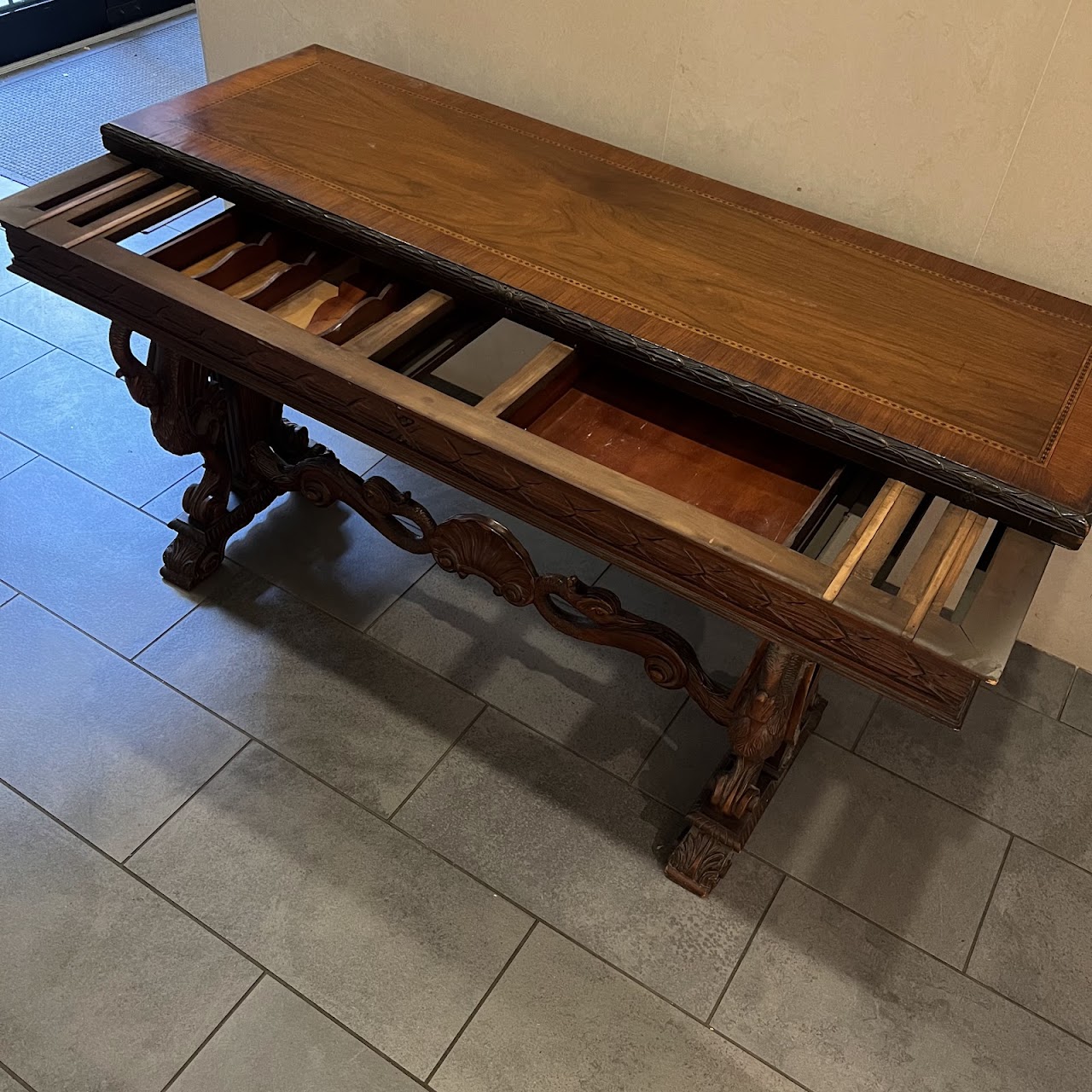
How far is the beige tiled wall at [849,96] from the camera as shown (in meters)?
1.56

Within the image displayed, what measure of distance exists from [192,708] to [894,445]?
133cm

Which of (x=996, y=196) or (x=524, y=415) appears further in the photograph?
(x=996, y=196)

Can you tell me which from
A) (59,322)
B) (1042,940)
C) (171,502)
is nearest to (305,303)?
(171,502)

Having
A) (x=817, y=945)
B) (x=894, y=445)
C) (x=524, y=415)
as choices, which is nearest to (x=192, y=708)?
(x=524, y=415)

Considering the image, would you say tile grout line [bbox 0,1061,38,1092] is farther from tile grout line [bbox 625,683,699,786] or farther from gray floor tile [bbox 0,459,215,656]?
tile grout line [bbox 625,683,699,786]

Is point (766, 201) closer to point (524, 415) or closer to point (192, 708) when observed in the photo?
point (524, 415)

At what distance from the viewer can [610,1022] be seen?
1629mm

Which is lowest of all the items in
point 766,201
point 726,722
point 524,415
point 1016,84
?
point 726,722

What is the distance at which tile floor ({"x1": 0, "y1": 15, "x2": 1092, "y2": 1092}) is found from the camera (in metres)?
1.60

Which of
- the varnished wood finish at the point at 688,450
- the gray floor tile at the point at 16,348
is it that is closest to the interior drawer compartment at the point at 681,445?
the varnished wood finish at the point at 688,450

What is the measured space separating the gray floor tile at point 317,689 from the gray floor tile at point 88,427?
420 mm

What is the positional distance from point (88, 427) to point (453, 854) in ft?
4.64

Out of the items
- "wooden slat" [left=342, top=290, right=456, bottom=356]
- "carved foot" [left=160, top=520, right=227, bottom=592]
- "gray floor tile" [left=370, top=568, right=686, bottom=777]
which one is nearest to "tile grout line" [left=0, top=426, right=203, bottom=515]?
"carved foot" [left=160, top=520, right=227, bottom=592]

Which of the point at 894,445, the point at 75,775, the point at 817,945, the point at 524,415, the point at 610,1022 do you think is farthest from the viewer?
the point at 75,775
